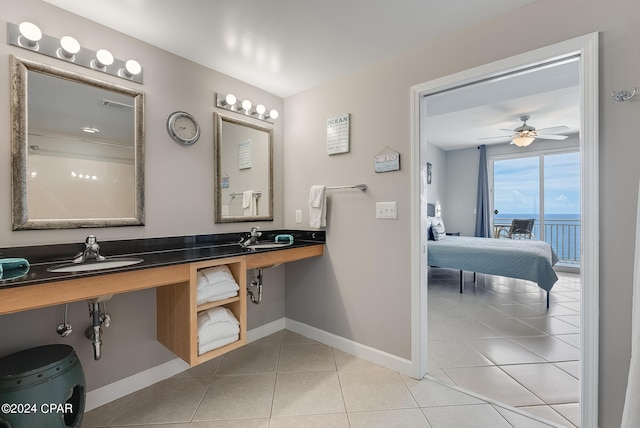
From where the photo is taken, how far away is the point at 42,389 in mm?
1227

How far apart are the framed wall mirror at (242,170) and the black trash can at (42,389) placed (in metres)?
1.23

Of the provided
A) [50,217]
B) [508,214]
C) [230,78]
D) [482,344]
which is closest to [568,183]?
[508,214]

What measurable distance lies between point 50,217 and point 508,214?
7.01 m

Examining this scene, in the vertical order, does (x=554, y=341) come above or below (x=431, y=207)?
below

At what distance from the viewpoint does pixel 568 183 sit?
5098 mm

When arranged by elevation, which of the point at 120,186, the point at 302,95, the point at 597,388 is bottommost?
the point at 597,388

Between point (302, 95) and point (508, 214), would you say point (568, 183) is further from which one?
point (302, 95)

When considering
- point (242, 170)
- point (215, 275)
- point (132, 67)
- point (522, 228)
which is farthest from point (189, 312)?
point (522, 228)

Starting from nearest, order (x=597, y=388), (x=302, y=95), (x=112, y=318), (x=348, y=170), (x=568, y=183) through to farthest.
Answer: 1. (x=597, y=388)
2. (x=112, y=318)
3. (x=348, y=170)
4. (x=302, y=95)
5. (x=568, y=183)

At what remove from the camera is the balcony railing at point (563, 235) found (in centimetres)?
540

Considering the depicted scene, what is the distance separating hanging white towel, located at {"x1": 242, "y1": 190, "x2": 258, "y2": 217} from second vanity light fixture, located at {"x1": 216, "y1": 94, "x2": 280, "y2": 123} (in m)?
0.71

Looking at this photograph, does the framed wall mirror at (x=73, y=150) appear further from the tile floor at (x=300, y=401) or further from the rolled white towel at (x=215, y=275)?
the tile floor at (x=300, y=401)

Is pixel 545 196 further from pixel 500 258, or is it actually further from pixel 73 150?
pixel 73 150

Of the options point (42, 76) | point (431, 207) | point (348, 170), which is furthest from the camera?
point (431, 207)
